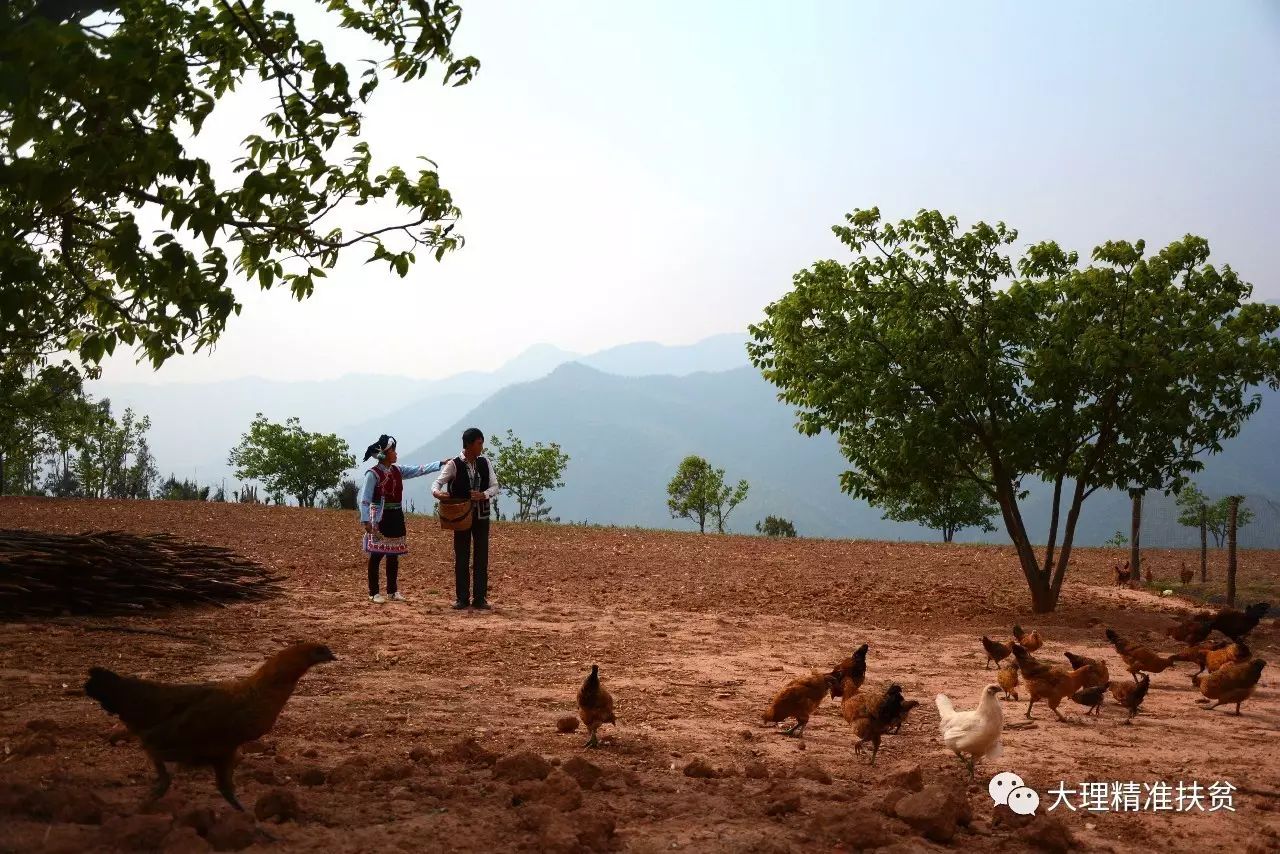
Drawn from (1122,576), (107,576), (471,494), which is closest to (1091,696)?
(471,494)

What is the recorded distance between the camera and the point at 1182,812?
5.52 m

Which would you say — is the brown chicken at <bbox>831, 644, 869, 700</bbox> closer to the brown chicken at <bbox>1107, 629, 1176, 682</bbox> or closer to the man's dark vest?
the brown chicken at <bbox>1107, 629, 1176, 682</bbox>

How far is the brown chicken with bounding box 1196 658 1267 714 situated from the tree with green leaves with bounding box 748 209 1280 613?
5729mm

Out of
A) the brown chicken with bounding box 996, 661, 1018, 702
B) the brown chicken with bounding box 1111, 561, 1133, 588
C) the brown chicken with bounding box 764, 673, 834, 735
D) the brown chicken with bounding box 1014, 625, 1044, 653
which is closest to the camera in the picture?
the brown chicken with bounding box 764, 673, 834, 735

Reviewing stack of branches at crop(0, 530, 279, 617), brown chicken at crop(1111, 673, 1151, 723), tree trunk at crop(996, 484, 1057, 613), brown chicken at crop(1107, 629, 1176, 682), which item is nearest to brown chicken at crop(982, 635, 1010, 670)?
brown chicken at crop(1107, 629, 1176, 682)

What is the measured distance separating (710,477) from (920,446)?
1521 inches

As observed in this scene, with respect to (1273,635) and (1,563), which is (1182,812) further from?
(1,563)

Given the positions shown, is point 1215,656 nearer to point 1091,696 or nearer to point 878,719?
point 1091,696

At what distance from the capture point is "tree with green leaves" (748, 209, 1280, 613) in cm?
1358

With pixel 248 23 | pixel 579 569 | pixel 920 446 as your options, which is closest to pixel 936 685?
pixel 920 446

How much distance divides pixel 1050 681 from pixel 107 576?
10450mm

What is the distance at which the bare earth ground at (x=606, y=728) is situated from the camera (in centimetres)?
465

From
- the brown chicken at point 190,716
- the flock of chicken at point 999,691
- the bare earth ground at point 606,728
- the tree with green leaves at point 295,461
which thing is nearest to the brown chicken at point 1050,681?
the flock of chicken at point 999,691

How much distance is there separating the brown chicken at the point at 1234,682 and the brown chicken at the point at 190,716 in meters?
7.79
